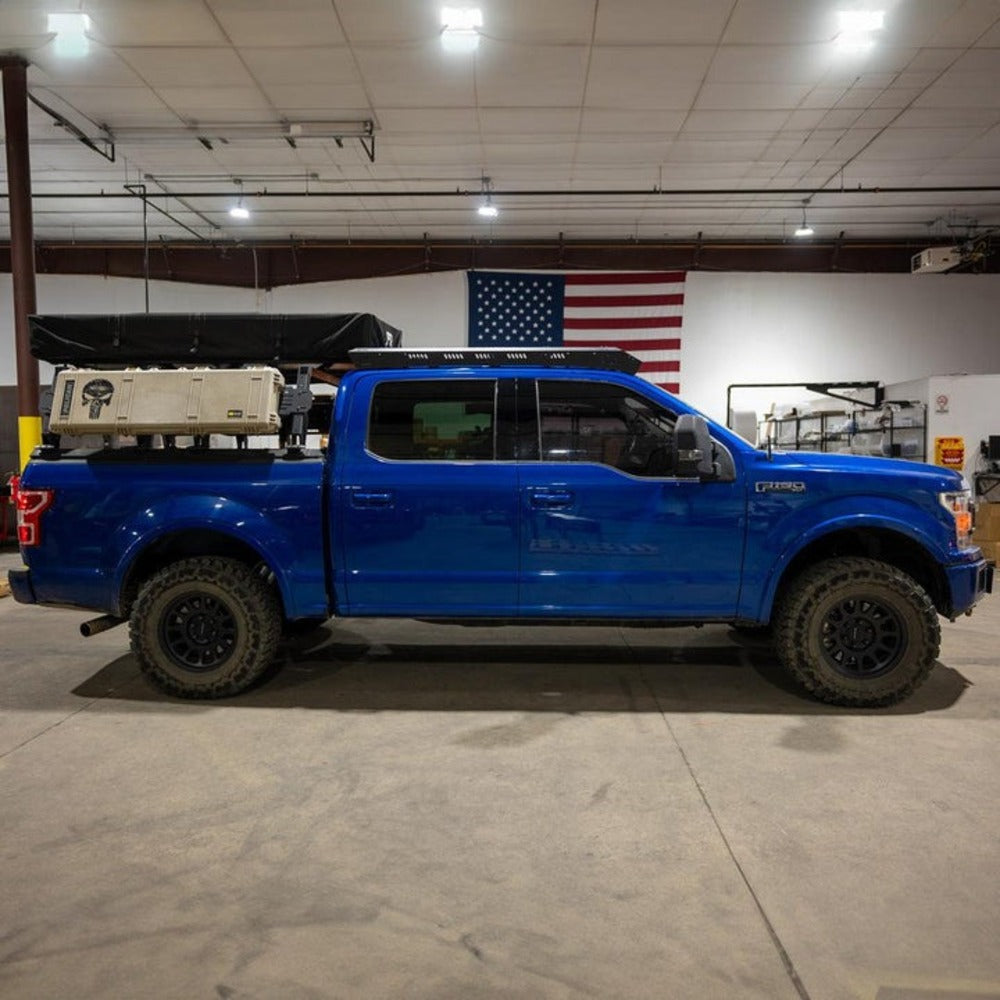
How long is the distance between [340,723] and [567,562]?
56.5 inches

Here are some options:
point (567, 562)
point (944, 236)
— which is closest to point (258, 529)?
point (567, 562)

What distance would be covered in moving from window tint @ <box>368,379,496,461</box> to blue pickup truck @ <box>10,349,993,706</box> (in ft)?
0.04

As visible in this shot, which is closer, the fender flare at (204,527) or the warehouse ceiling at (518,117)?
the fender flare at (204,527)

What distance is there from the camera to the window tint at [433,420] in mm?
3711

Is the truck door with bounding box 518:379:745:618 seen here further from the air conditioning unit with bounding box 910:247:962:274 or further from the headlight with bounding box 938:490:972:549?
the air conditioning unit with bounding box 910:247:962:274

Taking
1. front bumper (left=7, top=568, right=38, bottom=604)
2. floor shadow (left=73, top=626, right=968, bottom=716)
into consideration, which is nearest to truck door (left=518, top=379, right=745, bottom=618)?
floor shadow (left=73, top=626, right=968, bottom=716)

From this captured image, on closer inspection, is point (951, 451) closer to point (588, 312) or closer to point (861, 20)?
point (861, 20)

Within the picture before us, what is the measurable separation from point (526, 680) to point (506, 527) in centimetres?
109

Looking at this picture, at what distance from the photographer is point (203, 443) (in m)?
3.92

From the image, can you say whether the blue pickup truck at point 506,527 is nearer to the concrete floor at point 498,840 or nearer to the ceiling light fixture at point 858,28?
the concrete floor at point 498,840

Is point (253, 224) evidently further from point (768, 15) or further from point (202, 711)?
point (202, 711)

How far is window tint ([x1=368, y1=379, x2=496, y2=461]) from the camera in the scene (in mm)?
3711

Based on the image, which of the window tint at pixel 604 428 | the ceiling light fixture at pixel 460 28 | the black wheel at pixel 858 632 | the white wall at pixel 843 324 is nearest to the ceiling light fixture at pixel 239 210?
the ceiling light fixture at pixel 460 28

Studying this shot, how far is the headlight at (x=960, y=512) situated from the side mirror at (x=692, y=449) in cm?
126
